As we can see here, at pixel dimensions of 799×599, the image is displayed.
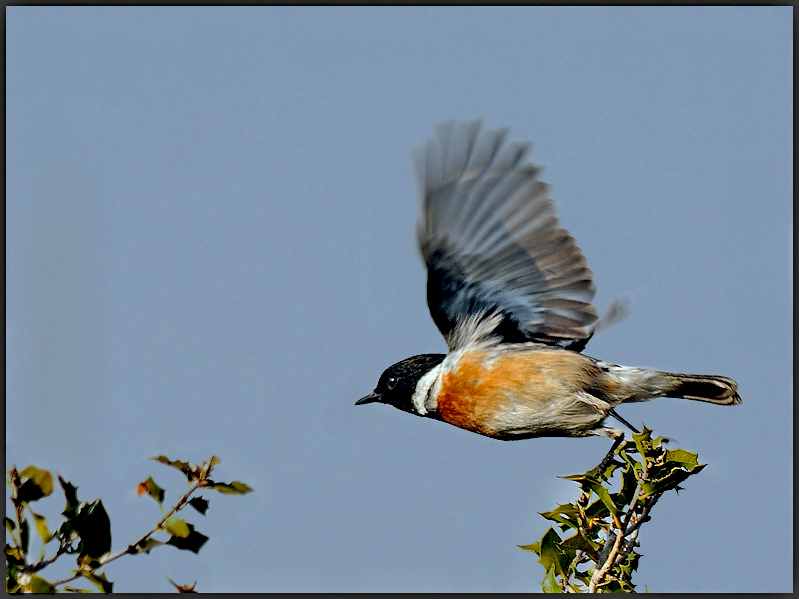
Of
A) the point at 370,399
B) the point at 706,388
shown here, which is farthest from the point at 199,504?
the point at 706,388

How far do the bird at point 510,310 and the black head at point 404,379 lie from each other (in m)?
0.17

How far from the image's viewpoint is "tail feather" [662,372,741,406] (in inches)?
237

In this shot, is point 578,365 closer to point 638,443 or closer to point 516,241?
point 516,241

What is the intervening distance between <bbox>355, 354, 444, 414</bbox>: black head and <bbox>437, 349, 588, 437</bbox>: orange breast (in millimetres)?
395

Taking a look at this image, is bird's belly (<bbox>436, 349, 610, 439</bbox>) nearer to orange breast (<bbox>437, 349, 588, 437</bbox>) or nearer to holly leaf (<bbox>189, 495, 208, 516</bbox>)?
orange breast (<bbox>437, 349, 588, 437</bbox>)

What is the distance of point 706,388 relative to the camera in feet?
19.9

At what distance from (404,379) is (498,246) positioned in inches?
53.8

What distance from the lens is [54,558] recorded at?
317cm

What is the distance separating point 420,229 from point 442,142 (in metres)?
0.57

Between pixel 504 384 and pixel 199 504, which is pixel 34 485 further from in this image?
pixel 504 384

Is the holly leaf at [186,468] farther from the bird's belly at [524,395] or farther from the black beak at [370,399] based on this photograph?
the black beak at [370,399]

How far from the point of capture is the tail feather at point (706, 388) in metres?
6.02

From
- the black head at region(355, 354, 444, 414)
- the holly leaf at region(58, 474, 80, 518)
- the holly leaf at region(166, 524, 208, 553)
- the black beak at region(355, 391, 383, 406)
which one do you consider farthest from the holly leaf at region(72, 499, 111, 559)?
the black beak at region(355, 391, 383, 406)

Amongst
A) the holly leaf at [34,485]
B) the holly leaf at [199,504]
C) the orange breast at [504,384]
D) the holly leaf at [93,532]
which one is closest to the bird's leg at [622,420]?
the orange breast at [504,384]
